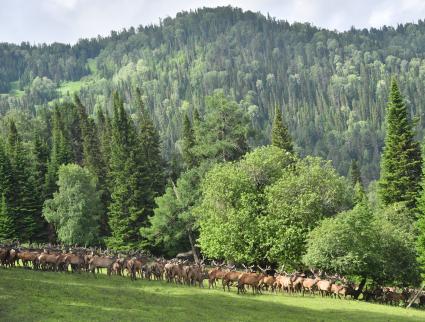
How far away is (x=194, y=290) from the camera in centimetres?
3897

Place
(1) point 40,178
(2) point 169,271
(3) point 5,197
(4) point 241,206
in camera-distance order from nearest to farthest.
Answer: (2) point 169,271, (4) point 241,206, (3) point 5,197, (1) point 40,178

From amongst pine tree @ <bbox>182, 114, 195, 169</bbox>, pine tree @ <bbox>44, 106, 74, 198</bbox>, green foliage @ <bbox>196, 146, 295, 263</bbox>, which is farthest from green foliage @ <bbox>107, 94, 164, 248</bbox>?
green foliage @ <bbox>196, 146, 295, 263</bbox>

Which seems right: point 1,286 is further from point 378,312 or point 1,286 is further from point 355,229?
point 355,229

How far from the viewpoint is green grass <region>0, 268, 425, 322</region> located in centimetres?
2595

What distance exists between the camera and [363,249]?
47.8 meters

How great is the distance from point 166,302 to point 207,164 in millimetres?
44519

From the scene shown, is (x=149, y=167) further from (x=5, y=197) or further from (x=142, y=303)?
(x=142, y=303)

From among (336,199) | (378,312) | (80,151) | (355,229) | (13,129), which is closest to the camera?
(378,312)

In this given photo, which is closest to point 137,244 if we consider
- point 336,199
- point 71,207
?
point 71,207

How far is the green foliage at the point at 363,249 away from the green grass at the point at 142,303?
527 centimetres

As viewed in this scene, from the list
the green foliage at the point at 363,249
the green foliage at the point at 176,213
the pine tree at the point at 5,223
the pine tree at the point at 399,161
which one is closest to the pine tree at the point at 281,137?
the green foliage at the point at 176,213

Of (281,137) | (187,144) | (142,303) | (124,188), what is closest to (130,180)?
(124,188)

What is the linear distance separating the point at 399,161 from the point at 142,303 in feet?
148

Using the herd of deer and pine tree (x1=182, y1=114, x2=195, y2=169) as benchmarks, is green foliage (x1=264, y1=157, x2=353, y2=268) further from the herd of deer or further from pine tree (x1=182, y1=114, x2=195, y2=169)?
pine tree (x1=182, y1=114, x2=195, y2=169)
